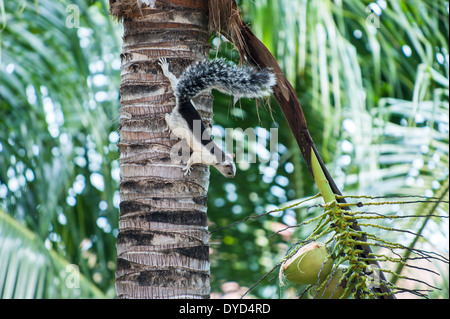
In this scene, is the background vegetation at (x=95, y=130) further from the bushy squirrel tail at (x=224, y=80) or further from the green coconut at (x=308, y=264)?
the green coconut at (x=308, y=264)

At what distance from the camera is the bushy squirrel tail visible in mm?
1474

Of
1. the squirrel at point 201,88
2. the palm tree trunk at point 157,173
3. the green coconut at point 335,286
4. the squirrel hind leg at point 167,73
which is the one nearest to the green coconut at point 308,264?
the green coconut at point 335,286

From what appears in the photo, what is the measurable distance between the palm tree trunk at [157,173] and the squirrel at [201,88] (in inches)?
1.8

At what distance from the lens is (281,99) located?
154 centimetres

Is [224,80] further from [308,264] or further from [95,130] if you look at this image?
[95,130]

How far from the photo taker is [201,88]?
149 cm

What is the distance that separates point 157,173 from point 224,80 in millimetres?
314

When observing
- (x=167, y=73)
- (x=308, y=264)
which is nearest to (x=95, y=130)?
(x=167, y=73)

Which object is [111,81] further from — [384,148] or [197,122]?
[197,122]

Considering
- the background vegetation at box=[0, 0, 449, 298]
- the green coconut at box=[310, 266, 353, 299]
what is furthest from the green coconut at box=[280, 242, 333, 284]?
the background vegetation at box=[0, 0, 449, 298]

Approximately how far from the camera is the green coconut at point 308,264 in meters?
1.28

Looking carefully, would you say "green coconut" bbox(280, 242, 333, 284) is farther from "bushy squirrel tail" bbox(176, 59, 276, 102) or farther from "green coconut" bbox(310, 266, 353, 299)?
"bushy squirrel tail" bbox(176, 59, 276, 102)

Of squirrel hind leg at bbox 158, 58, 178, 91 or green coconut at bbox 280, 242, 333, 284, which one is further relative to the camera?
squirrel hind leg at bbox 158, 58, 178, 91

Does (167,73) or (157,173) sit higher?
(167,73)
